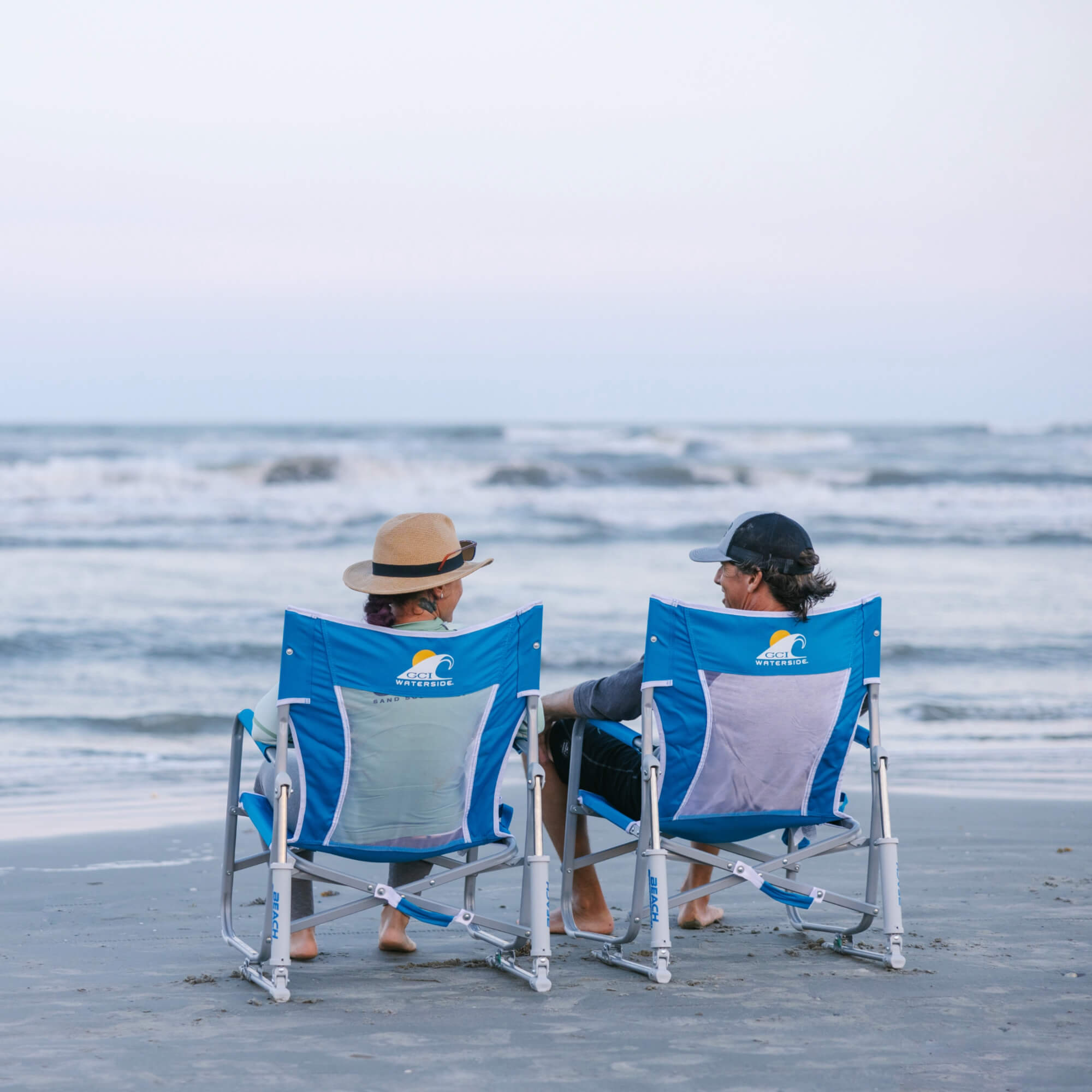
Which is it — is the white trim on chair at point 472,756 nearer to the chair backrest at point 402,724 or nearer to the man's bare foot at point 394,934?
the chair backrest at point 402,724

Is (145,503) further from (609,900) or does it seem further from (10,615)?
(609,900)

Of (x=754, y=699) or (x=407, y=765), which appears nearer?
(x=407, y=765)

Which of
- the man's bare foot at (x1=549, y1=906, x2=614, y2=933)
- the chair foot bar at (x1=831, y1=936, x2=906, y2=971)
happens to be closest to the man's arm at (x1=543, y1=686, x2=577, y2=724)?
the man's bare foot at (x1=549, y1=906, x2=614, y2=933)

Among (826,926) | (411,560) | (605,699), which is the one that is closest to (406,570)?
(411,560)

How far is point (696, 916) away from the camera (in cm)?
369

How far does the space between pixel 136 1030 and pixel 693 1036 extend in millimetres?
1146

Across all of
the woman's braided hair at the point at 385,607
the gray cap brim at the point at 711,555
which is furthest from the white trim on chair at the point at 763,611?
the woman's braided hair at the point at 385,607

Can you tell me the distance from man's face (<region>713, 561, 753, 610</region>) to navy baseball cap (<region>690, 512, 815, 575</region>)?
1.1 inches

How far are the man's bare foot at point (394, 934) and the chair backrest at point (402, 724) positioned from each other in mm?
305

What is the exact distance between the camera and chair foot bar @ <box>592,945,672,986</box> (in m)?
3.10

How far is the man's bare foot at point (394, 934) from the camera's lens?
3357mm

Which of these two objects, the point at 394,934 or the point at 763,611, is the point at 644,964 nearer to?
the point at 394,934

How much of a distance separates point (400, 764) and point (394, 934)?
0.58 meters

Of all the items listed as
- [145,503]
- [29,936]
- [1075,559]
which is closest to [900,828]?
[29,936]
